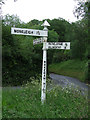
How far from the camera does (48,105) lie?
552 centimetres

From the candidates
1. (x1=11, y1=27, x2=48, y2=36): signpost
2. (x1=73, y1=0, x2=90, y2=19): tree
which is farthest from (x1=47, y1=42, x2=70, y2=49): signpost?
(x1=73, y1=0, x2=90, y2=19): tree

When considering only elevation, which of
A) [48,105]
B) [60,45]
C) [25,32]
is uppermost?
[25,32]

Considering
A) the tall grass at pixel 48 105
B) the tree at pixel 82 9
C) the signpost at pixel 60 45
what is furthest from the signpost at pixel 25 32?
the tree at pixel 82 9

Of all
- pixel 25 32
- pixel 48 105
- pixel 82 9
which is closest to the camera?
pixel 48 105

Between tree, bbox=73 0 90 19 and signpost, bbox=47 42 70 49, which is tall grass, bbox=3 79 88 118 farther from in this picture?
Answer: tree, bbox=73 0 90 19

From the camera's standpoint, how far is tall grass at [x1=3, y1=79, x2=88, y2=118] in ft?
16.0

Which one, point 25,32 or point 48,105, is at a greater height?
point 25,32

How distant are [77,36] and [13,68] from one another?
362 inches

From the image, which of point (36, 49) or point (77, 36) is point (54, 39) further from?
point (36, 49)

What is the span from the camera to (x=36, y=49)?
1836cm

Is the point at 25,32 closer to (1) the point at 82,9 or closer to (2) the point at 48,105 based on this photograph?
(2) the point at 48,105

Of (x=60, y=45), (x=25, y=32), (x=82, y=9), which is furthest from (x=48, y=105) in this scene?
(x=82, y=9)

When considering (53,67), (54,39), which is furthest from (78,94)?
(53,67)

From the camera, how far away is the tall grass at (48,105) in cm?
489
